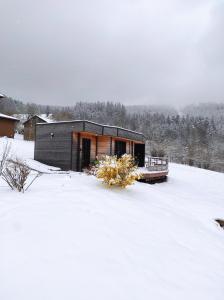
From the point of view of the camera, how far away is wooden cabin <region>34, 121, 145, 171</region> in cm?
1731

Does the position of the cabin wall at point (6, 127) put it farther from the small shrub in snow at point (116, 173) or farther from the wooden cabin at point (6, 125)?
the small shrub in snow at point (116, 173)

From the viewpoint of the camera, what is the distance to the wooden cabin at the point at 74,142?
56.8ft

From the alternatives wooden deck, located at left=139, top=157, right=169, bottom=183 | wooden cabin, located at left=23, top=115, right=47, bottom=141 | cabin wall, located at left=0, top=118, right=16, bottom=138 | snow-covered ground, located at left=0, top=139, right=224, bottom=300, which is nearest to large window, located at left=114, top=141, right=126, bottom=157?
wooden deck, located at left=139, top=157, right=169, bottom=183

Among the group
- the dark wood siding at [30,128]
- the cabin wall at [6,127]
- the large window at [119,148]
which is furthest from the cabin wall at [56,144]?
the dark wood siding at [30,128]

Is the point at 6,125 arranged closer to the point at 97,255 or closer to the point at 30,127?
the point at 30,127

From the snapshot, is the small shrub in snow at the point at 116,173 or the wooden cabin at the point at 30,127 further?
the wooden cabin at the point at 30,127

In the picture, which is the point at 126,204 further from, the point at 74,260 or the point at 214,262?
the point at 74,260

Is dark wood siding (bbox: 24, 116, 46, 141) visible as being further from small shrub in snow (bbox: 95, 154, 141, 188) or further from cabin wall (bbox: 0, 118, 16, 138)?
small shrub in snow (bbox: 95, 154, 141, 188)

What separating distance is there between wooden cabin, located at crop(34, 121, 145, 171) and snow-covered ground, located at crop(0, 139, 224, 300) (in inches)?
412

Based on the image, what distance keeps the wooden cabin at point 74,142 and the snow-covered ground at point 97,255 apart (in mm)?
10474

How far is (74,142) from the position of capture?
17359mm

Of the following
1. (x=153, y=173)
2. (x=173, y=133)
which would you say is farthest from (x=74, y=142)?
(x=173, y=133)

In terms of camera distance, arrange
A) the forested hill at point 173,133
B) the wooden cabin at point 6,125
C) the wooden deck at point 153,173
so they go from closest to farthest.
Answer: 1. the wooden deck at point 153,173
2. the wooden cabin at point 6,125
3. the forested hill at point 173,133

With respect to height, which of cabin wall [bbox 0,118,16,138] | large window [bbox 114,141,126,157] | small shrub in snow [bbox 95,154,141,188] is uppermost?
cabin wall [bbox 0,118,16,138]
